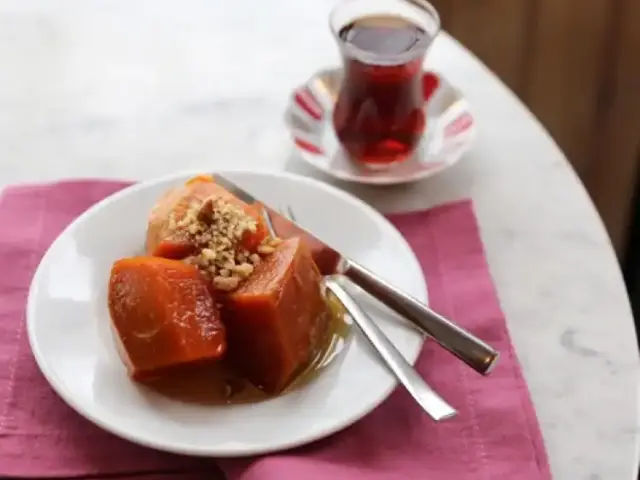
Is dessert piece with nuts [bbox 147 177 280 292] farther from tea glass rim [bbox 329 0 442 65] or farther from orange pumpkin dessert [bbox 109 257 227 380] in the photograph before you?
tea glass rim [bbox 329 0 442 65]

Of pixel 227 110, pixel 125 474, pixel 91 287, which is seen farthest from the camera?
pixel 227 110

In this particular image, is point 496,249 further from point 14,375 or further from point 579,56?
point 579,56

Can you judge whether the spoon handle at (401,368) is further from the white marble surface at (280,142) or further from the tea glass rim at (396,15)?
the tea glass rim at (396,15)

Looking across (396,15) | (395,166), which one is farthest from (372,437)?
(396,15)

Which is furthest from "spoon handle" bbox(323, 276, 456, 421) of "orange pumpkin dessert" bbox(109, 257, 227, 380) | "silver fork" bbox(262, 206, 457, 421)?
"orange pumpkin dessert" bbox(109, 257, 227, 380)

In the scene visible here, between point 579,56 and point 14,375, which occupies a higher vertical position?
point 14,375

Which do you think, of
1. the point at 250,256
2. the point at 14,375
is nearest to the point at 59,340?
the point at 14,375
